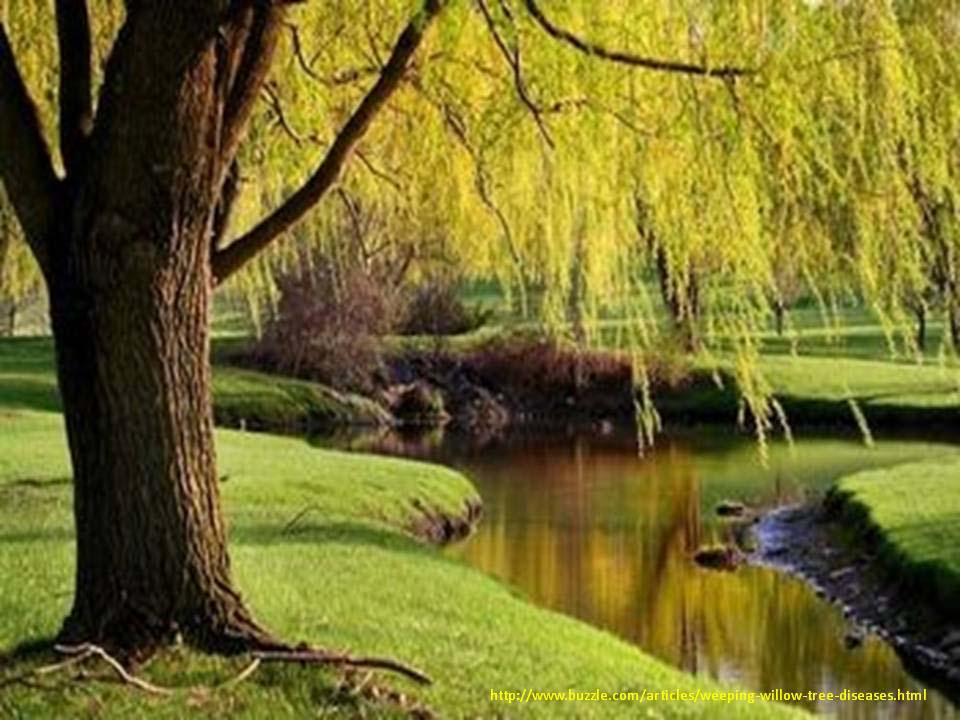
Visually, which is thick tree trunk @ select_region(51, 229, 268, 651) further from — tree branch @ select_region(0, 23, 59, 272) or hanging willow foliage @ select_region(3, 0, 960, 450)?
hanging willow foliage @ select_region(3, 0, 960, 450)

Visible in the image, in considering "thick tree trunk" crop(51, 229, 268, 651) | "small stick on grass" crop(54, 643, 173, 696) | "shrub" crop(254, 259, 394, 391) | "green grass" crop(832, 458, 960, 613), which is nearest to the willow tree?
"thick tree trunk" crop(51, 229, 268, 651)

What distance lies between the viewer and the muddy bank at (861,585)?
15656 millimetres

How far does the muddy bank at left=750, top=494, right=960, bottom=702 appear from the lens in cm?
1566

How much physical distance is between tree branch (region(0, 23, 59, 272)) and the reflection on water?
4825 mm

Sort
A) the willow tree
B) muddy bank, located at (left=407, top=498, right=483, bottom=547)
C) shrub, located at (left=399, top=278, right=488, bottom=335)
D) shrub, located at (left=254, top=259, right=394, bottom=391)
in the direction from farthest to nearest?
shrub, located at (left=399, top=278, right=488, bottom=335)
shrub, located at (left=254, top=259, right=394, bottom=391)
muddy bank, located at (left=407, top=498, right=483, bottom=547)
the willow tree

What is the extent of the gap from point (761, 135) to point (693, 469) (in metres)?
24.7

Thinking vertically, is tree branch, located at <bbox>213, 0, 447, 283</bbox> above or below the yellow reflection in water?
above

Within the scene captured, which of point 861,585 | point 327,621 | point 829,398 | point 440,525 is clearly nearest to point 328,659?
point 327,621

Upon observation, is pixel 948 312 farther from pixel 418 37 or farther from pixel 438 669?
pixel 438 669

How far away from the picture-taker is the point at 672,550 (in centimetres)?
2236

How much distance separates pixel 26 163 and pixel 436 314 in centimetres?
4700

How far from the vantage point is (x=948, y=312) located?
25.2ft

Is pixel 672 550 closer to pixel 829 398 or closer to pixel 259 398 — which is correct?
pixel 259 398

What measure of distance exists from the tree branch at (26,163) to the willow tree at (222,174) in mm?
11
